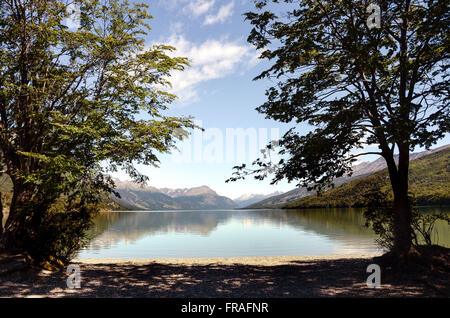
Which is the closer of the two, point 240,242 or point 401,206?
point 401,206

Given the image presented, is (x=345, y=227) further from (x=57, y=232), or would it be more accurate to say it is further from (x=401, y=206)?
(x=57, y=232)

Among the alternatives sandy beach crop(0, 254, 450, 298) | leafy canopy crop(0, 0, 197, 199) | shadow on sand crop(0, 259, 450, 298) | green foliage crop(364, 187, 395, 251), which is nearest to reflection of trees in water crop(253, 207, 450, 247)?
green foliage crop(364, 187, 395, 251)

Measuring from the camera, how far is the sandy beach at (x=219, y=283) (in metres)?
10.9

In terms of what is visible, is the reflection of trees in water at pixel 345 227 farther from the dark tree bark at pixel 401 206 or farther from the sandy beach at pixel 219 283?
the sandy beach at pixel 219 283

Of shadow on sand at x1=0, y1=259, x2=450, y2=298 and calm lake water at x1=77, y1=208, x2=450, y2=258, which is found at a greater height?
shadow on sand at x1=0, y1=259, x2=450, y2=298

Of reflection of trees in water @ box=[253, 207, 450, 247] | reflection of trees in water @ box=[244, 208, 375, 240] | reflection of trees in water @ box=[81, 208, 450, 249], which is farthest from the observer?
reflection of trees in water @ box=[244, 208, 375, 240]

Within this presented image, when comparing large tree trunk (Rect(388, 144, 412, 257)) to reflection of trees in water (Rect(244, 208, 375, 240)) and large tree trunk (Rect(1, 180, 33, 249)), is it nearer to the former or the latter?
large tree trunk (Rect(1, 180, 33, 249))

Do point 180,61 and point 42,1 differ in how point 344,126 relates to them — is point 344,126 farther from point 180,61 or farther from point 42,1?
point 42,1

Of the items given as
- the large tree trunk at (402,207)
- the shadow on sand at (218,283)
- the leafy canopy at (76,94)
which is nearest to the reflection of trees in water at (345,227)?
the large tree trunk at (402,207)

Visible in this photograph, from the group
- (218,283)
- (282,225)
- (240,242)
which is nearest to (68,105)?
(218,283)

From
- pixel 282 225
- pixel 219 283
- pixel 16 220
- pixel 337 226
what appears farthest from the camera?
pixel 282 225

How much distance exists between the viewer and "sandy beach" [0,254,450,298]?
10.9 m

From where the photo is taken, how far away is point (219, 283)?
13.0 metres
